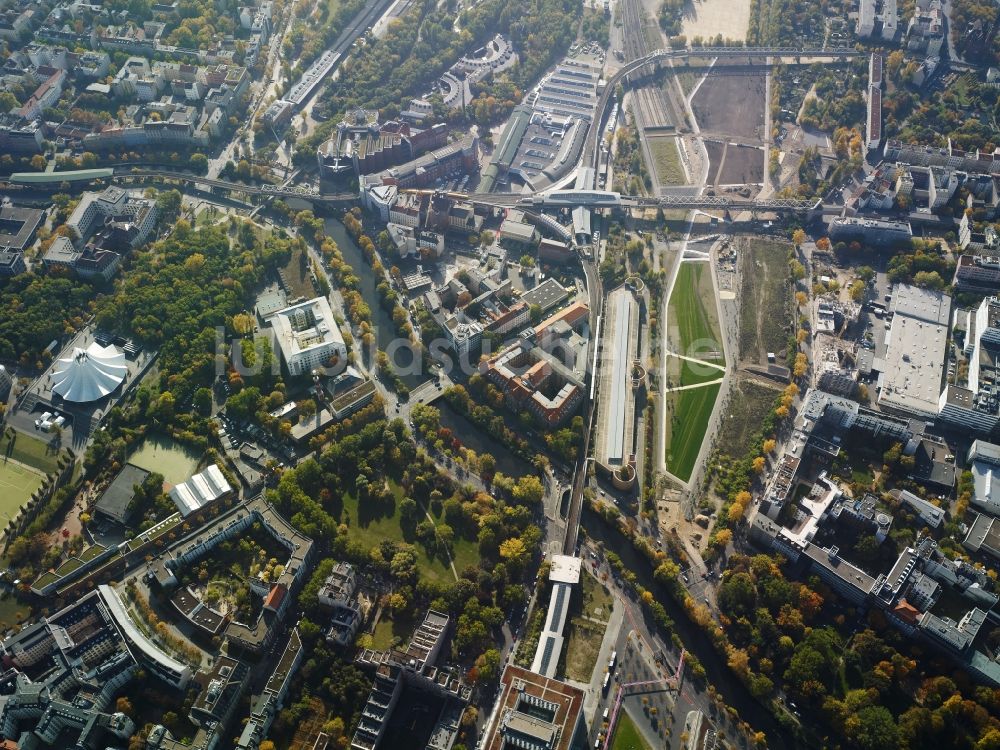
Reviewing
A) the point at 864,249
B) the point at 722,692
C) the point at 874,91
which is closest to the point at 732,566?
the point at 722,692

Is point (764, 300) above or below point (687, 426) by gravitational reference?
above

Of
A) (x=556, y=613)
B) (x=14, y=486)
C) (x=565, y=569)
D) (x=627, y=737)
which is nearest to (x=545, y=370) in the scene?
(x=565, y=569)

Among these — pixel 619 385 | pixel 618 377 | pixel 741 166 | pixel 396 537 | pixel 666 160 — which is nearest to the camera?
pixel 396 537

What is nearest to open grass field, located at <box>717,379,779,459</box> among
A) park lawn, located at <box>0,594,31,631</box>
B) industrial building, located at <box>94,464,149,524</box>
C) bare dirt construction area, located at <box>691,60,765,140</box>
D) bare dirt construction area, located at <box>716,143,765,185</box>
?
bare dirt construction area, located at <box>716,143,765,185</box>

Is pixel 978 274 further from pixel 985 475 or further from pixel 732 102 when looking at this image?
pixel 732 102

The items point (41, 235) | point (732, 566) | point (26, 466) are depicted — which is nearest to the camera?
point (732, 566)

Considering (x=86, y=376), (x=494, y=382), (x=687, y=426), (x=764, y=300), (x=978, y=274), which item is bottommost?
(x=687, y=426)

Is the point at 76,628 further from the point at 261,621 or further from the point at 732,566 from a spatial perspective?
the point at 732,566
